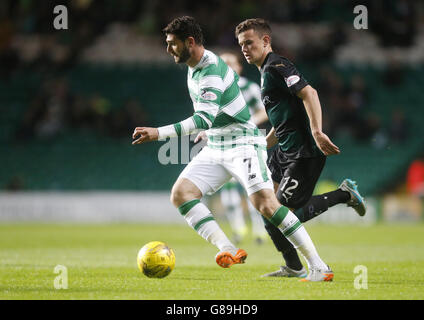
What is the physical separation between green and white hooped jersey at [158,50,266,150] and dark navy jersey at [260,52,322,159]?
0.22 metres

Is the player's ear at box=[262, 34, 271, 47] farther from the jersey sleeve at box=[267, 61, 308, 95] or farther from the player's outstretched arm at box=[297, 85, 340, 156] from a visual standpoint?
the player's outstretched arm at box=[297, 85, 340, 156]

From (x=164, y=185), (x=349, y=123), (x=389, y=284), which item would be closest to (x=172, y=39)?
(x=389, y=284)

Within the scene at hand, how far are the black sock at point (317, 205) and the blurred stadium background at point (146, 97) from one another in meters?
11.7

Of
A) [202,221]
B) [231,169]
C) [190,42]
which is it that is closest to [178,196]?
[202,221]

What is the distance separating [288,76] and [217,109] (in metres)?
0.68

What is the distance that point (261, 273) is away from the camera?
280 inches

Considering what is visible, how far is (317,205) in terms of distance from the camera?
6859mm

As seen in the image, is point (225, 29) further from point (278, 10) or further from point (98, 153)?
point (98, 153)

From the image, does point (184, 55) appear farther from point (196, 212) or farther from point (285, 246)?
point (285, 246)

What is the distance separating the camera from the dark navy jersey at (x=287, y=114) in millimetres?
6410

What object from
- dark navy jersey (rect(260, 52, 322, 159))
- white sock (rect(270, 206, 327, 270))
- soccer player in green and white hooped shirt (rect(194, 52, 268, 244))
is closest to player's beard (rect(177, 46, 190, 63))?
dark navy jersey (rect(260, 52, 322, 159))

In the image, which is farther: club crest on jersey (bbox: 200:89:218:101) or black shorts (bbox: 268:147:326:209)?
black shorts (bbox: 268:147:326:209)

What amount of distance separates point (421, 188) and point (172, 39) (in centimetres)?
1489

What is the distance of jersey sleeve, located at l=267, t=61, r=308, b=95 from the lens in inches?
240
